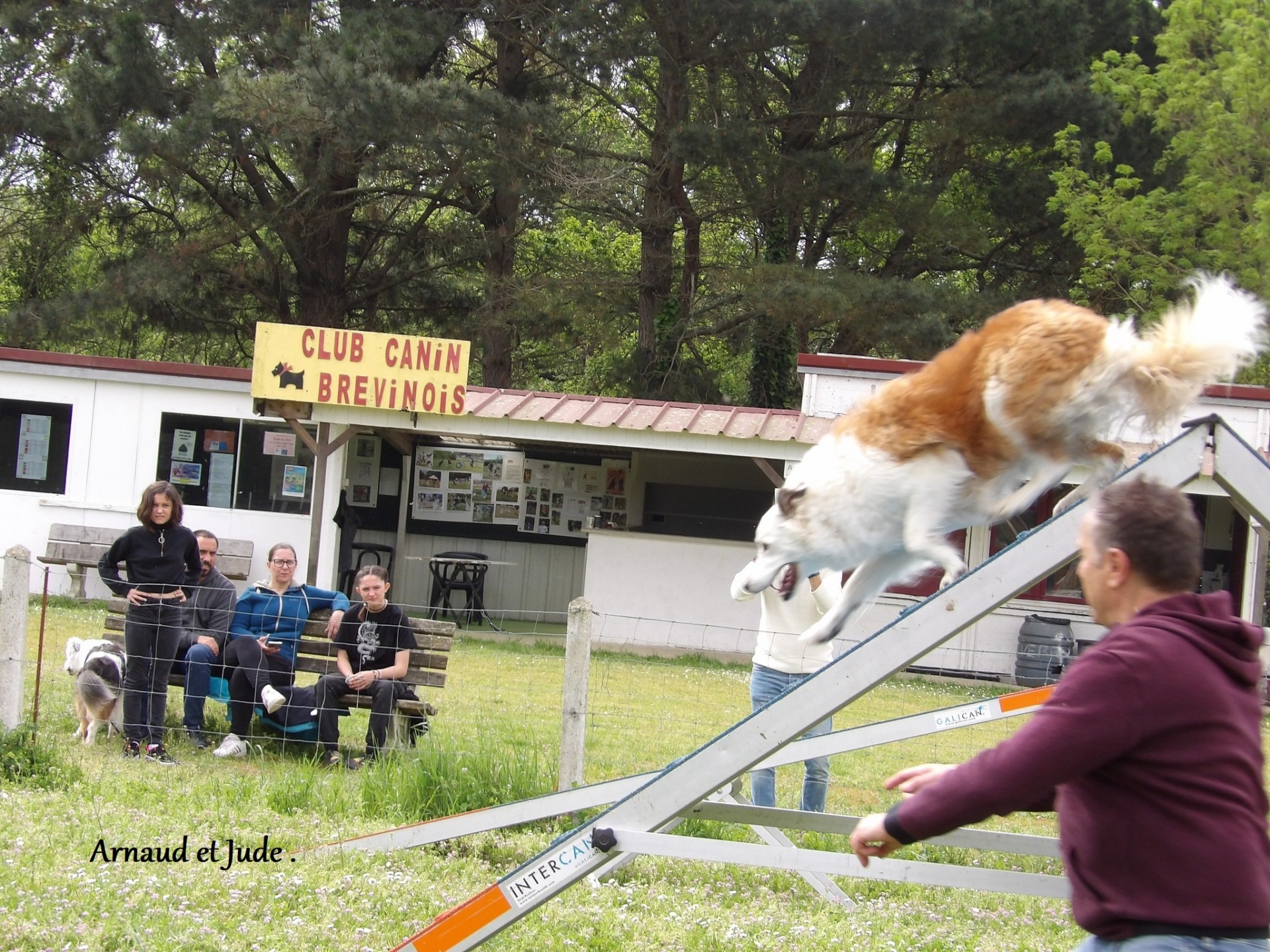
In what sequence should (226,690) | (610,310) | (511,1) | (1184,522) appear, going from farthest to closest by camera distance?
(610,310)
(511,1)
(226,690)
(1184,522)

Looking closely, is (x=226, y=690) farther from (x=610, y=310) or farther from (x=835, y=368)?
(x=610, y=310)

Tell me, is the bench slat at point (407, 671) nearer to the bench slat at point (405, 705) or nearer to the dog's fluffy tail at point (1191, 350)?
the bench slat at point (405, 705)

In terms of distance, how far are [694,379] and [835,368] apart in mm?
7509

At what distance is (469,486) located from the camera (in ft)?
51.2

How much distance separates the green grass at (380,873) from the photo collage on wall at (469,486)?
8.03 metres

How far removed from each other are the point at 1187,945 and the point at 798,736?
3.68 feet

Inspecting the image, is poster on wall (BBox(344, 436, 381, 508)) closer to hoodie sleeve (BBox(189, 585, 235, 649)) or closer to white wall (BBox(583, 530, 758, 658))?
white wall (BBox(583, 530, 758, 658))

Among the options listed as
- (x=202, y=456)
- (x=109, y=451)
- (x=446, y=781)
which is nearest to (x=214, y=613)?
(x=446, y=781)

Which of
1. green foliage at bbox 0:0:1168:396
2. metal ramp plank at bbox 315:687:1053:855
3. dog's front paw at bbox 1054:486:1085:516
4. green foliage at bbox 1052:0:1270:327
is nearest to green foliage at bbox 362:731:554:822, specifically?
metal ramp plank at bbox 315:687:1053:855

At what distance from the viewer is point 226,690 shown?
7.05 metres

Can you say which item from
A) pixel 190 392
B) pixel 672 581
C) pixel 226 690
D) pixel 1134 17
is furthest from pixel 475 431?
pixel 1134 17

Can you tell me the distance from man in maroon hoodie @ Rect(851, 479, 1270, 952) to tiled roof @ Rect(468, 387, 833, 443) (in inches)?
393

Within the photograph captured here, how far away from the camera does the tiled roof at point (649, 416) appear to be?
40.4 ft

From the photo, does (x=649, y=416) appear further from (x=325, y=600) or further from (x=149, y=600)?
(x=149, y=600)
